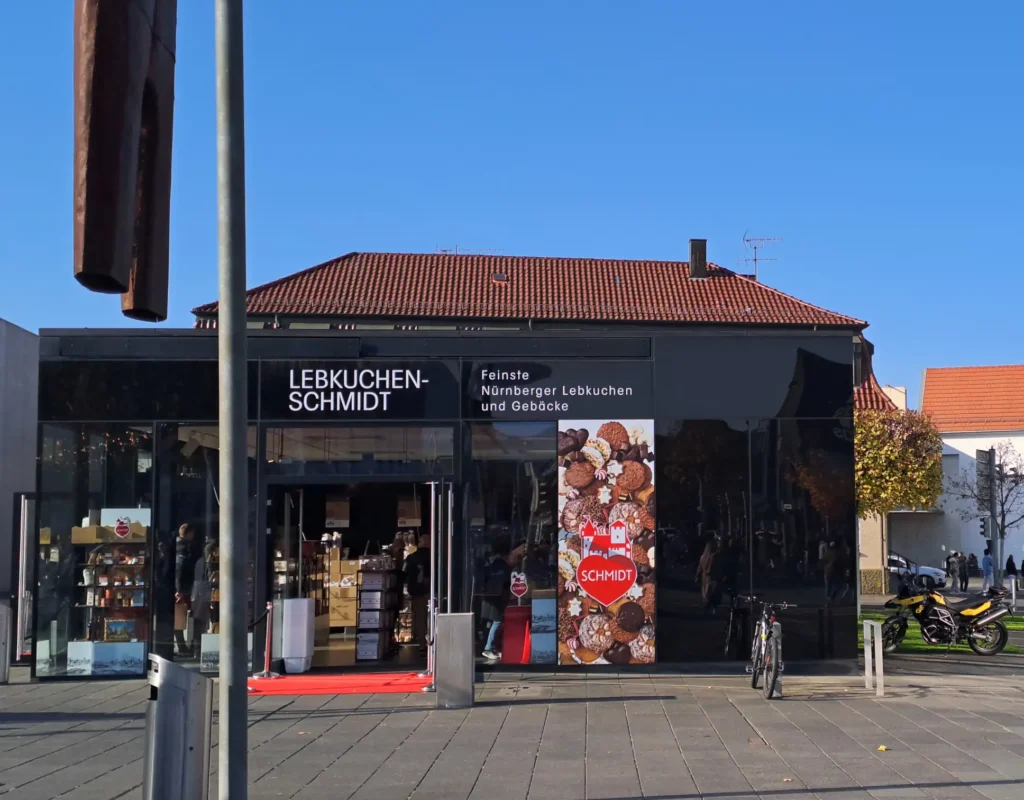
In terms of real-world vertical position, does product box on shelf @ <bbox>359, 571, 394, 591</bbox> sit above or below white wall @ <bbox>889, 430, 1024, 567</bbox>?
above

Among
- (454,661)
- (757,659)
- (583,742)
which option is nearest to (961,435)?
(757,659)

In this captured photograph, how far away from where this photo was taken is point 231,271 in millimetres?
5496

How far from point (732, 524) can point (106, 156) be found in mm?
10353

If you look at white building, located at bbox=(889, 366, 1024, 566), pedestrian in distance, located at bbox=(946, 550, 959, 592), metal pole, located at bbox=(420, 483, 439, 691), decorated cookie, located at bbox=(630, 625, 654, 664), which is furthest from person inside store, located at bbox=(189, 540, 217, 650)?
white building, located at bbox=(889, 366, 1024, 566)

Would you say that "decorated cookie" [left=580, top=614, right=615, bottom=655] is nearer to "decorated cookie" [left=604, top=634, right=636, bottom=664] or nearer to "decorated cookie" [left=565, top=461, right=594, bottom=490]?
"decorated cookie" [left=604, top=634, right=636, bottom=664]

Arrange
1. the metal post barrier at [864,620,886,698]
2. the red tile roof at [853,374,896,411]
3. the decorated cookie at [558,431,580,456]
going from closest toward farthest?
the metal post barrier at [864,620,886,698] → the decorated cookie at [558,431,580,456] → the red tile roof at [853,374,896,411]

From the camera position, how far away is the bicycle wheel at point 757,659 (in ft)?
40.3

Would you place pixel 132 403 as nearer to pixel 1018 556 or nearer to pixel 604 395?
pixel 604 395

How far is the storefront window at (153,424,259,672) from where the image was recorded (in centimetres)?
1382

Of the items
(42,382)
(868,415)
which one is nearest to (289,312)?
(868,415)

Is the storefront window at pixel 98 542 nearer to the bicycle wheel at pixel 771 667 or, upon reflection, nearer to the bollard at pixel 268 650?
the bollard at pixel 268 650

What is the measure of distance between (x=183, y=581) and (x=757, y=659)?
6.72 metres

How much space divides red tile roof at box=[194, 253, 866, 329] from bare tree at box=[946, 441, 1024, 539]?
1019cm

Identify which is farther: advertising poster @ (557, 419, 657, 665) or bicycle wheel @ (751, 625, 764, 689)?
advertising poster @ (557, 419, 657, 665)
